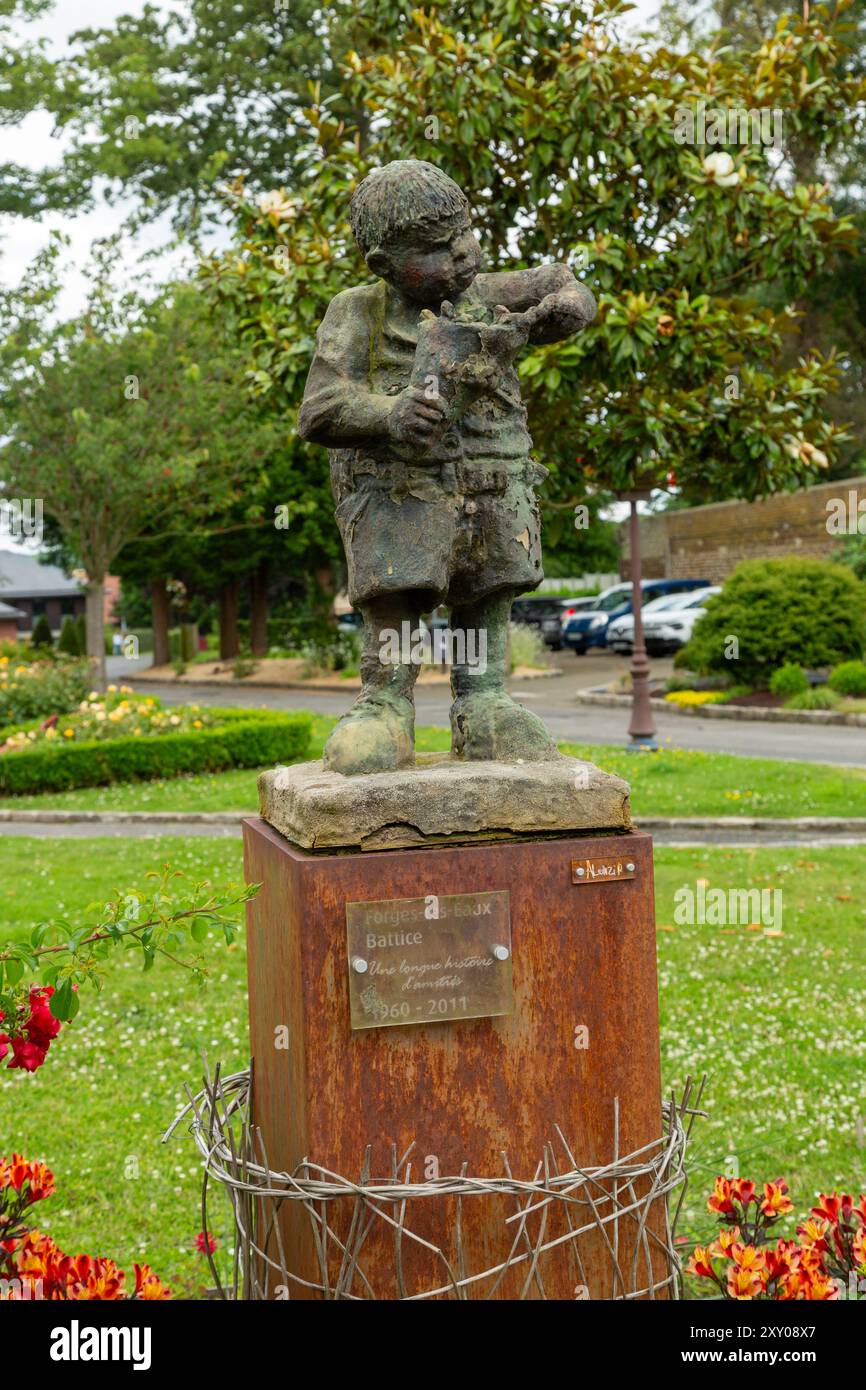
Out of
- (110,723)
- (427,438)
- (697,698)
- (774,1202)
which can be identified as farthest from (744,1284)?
(697,698)

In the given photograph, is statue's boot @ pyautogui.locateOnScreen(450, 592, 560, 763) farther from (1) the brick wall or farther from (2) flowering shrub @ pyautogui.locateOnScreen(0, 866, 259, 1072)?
(1) the brick wall

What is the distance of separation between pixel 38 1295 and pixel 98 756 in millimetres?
11099

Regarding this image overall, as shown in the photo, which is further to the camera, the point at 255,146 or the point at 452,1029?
the point at 255,146

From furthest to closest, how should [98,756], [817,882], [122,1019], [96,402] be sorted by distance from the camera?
[96,402]
[98,756]
[817,882]
[122,1019]

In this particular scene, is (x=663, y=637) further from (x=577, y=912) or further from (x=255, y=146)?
(x=577, y=912)

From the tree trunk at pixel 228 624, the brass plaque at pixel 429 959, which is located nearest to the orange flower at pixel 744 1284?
the brass plaque at pixel 429 959

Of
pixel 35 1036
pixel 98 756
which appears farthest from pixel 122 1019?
pixel 98 756

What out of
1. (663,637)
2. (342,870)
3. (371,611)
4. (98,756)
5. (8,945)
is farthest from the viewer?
(663,637)

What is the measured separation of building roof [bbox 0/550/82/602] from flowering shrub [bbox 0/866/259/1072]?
55625 millimetres

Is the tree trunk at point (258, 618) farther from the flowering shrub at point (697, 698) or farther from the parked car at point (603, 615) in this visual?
the flowering shrub at point (697, 698)

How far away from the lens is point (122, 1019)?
236 inches

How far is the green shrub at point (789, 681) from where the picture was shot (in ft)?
60.2

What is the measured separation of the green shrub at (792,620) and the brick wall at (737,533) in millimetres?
4033

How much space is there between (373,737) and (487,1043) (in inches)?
A: 30.0
